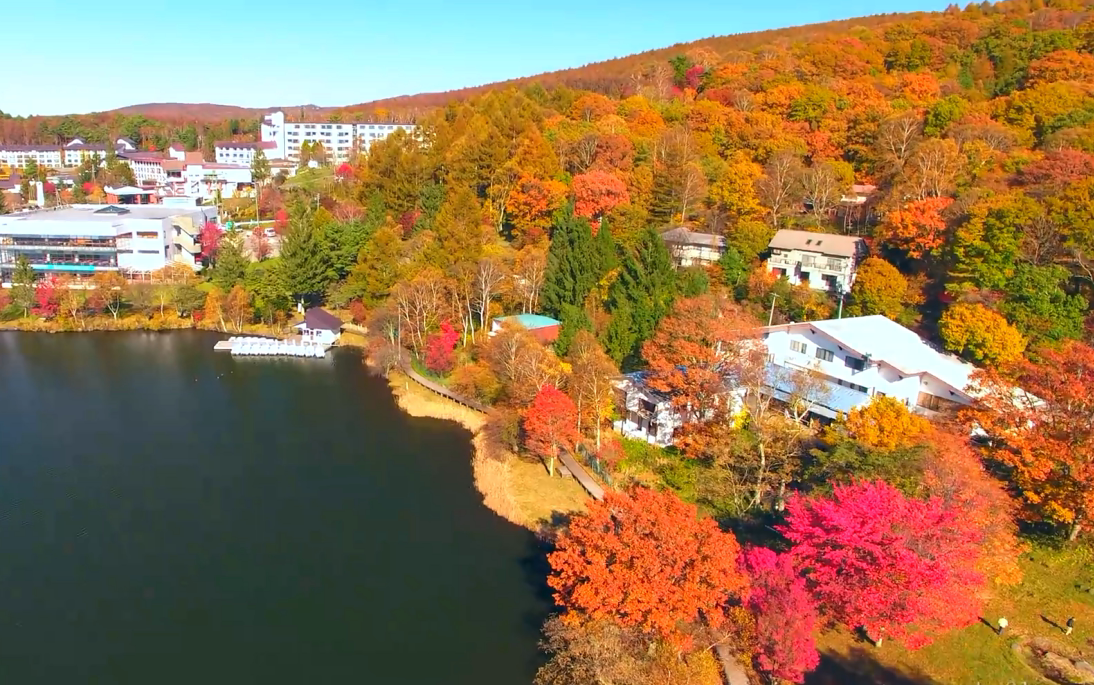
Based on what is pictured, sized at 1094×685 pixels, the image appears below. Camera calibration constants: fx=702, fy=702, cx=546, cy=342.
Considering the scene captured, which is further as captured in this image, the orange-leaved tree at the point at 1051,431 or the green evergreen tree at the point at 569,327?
the green evergreen tree at the point at 569,327

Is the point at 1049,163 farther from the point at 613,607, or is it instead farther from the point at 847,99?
the point at 613,607

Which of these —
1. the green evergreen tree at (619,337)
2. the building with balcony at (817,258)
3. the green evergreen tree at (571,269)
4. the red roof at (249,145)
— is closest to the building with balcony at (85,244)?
the green evergreen tree at (571,269)

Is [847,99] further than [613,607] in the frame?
Yes

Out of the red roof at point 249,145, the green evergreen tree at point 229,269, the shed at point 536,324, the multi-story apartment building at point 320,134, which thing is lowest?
the shed at point 536,324

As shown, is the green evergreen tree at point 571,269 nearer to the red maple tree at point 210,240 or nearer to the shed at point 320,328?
the shed at point 320,328

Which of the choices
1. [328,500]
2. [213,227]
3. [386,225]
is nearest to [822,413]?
[328,500]

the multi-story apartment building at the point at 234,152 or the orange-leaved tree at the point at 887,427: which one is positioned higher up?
the multi-story apartment building at the point at 234,152
